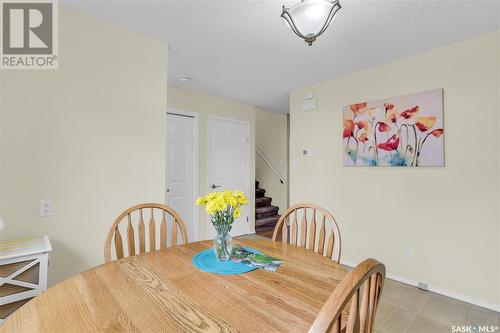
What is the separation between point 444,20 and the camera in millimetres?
1873

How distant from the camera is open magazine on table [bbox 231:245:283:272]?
1.14 m

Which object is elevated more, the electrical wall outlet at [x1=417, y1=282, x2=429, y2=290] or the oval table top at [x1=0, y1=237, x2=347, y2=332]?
the oval table top at [x1=0, y1=237, x2=347, y2=332]

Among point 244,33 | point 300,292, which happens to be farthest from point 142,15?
point 300,292

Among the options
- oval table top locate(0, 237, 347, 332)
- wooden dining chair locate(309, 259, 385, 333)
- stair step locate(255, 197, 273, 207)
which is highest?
wooden dining chair locate(309, 259, 385, 333)

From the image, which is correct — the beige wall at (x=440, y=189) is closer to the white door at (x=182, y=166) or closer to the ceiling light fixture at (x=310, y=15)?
the ceiling light fixture at (x=310, y=15)

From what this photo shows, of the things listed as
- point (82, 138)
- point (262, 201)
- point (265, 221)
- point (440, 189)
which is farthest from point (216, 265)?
point (262, 201)

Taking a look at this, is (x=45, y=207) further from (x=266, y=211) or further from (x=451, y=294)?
(x=266, y=211)

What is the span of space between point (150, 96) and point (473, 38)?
2.96 metres

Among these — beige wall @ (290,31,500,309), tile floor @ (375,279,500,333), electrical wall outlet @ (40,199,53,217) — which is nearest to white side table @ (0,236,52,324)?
electrical wall outlet @ (40,199,53,217)

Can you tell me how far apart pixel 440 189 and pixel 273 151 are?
136 inches

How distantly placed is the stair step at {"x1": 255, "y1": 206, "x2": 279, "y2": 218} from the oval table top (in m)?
3.74

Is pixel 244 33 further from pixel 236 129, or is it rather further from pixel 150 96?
pixel 236 129

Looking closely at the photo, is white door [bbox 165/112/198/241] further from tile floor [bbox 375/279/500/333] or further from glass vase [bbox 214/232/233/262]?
tile floor [bbox 375/279/500/333]

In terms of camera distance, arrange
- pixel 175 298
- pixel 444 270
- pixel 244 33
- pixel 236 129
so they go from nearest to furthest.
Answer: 1. pixel 175 298
2. pixel 244 33
3. pixel 444 270
4. pixel 236 129
